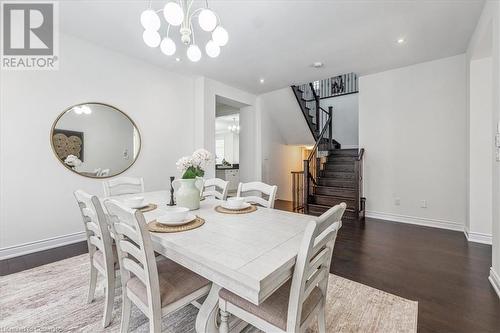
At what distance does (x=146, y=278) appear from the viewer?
1.07 metres

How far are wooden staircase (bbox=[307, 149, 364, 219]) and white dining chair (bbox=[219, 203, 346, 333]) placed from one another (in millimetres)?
3322

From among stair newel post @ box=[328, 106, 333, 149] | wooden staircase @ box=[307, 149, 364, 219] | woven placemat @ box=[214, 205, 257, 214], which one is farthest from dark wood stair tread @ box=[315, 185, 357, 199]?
woven placemat @ box=[214, 205, 257, 214]

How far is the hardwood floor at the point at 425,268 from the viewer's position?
1.61 metres

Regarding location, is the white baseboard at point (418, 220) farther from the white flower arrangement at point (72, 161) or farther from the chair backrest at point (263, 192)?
the white flower arrangement at point (72, 161)

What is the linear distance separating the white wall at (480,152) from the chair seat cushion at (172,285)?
380 cm

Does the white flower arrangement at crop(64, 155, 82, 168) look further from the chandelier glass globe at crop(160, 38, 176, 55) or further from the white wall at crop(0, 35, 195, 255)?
the chandelier glass globe at crop(160, 38, 176, 55)

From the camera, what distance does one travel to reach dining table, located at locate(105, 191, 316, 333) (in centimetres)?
84

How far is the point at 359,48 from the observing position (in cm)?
329

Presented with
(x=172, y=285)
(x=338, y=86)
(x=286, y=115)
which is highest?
(x=338, y=86)

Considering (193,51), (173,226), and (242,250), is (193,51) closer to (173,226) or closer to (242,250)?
(173,226)

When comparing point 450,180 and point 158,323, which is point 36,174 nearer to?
point 158,323

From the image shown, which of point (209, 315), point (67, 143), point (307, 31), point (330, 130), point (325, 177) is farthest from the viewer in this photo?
point (330, 130)

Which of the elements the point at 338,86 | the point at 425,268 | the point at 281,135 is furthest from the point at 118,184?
the point at 338,86

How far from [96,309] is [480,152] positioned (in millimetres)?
4730
